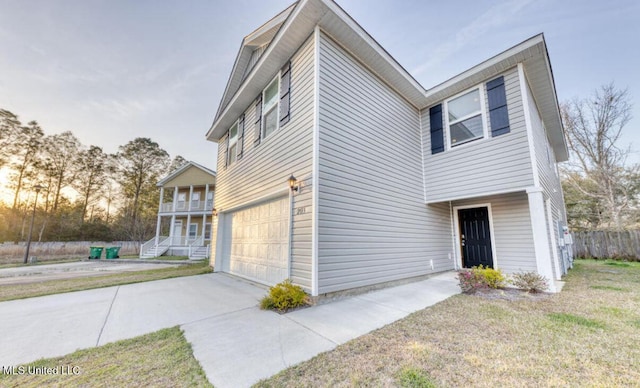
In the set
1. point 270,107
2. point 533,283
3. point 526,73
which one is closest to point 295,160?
point 270,107

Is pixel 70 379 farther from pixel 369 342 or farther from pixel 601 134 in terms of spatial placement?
pixel 601 134

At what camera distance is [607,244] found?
429 inches

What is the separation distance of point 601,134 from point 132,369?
22.6m

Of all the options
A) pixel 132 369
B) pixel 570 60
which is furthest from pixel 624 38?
pixel 132 369

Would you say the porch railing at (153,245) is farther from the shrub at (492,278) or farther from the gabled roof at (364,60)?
the shrub at (492,278)

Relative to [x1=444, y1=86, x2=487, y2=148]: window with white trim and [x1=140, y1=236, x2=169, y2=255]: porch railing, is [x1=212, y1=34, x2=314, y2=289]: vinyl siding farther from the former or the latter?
[x1=140, y1=236, x2=169, y2=255]: porch railing

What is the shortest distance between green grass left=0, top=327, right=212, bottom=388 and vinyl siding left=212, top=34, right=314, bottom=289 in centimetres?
220

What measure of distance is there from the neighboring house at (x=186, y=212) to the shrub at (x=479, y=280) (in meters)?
15.4

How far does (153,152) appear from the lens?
24.5m

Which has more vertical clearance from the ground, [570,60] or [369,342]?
[570,60]

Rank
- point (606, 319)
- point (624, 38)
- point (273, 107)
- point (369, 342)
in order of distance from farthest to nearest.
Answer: point (624, 38) → point (273, 107) → point (606, 319) → point (369, 342)

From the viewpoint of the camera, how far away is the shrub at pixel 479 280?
4895mm

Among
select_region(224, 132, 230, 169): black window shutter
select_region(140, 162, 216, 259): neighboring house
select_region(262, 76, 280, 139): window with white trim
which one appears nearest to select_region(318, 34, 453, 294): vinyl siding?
select_region(262, 76, 280, 139): window with white trim

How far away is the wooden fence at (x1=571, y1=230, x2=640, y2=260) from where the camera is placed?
10234 millimetres
